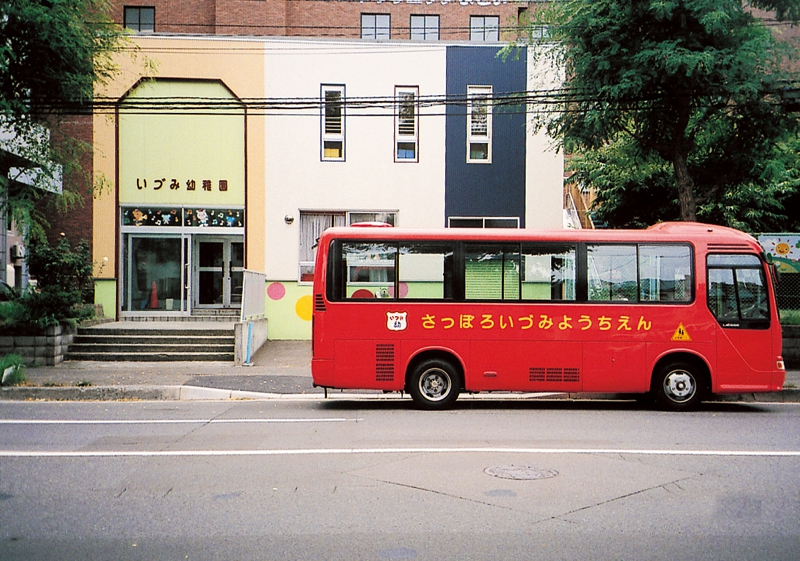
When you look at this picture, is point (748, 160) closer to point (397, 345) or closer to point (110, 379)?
point (397, 345)

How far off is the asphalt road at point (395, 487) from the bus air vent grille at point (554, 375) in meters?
1.16

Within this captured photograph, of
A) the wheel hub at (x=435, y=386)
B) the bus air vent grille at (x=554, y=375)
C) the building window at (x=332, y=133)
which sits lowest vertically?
the wheel hub at (x=435, y=386)

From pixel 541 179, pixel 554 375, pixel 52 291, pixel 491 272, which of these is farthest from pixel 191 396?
pixel 541 179

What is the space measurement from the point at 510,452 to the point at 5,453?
559cm

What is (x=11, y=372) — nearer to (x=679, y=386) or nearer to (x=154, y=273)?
(x=154, y=273)

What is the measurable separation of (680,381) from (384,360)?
486 centimetres

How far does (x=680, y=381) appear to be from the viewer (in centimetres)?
1227


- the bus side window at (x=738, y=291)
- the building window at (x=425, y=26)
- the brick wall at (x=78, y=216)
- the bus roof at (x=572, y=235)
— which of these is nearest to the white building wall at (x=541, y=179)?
the bus roof at (x=572, y=235)

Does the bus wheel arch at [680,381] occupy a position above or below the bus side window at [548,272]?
below

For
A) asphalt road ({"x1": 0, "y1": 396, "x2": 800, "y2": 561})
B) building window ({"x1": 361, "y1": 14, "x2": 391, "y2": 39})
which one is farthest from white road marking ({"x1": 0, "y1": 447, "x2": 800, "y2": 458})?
building window ({"x1": 361, "y1": 14, "x2": 391, "y2": 39})

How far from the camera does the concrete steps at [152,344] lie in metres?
17.9

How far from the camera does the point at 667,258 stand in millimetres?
12391

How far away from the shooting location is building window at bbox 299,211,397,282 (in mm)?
22531

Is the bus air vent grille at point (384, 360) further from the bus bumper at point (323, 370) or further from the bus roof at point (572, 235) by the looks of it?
the bus roof at point (572, 235)
